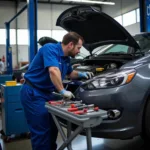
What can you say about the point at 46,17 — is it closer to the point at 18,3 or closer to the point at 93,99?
the point at 18,3

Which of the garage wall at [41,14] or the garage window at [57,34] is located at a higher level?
the garage wall at [41,14]

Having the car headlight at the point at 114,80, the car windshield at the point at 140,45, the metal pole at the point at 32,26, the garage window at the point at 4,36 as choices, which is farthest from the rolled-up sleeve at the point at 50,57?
the garage window at the point at 4,36

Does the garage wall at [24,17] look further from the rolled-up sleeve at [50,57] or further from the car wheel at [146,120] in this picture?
the car wheel at [146,120]

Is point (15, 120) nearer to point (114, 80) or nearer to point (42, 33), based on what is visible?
point (114, 80)

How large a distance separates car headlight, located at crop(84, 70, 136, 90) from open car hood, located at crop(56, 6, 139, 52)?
543mm

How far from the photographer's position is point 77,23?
118 inches

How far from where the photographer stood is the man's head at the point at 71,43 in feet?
7.06

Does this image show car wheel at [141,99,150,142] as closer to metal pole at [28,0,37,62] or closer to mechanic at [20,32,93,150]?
mechanic at [20,32,93,150]

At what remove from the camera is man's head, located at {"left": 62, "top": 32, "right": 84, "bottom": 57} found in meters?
2.15

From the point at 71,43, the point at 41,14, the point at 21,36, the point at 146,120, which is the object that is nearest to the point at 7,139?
the point at 71,43

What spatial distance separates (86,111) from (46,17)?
13.9 m

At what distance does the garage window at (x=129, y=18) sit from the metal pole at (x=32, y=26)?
9833 mm

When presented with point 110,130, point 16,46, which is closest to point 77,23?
point 110,130

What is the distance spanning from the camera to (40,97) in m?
2.24
